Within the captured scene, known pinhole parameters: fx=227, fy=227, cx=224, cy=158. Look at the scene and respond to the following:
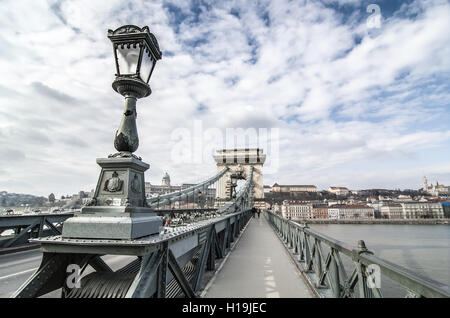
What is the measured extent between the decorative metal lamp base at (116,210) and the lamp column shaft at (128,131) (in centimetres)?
14

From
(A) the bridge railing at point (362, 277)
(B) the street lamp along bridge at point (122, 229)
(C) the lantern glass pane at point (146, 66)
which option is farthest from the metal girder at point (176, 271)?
(C) the lantern glass pane at point (146, 66)

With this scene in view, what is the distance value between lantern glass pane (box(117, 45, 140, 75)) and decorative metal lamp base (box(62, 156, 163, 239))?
958 mm

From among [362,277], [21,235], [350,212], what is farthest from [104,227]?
[350,212]

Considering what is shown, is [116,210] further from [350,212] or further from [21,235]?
[350,212]

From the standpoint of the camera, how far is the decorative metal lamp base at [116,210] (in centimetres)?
191

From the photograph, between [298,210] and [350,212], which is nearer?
[298,210]

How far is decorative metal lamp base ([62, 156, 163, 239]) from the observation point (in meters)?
1.91

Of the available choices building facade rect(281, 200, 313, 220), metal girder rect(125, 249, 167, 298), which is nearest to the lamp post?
metal girder rect(125, 249, 167, 298)

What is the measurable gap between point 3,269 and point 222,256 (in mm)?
4718

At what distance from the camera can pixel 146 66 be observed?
8.24 feet

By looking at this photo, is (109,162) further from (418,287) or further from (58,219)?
(58,219)

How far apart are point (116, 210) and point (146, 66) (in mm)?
1562
